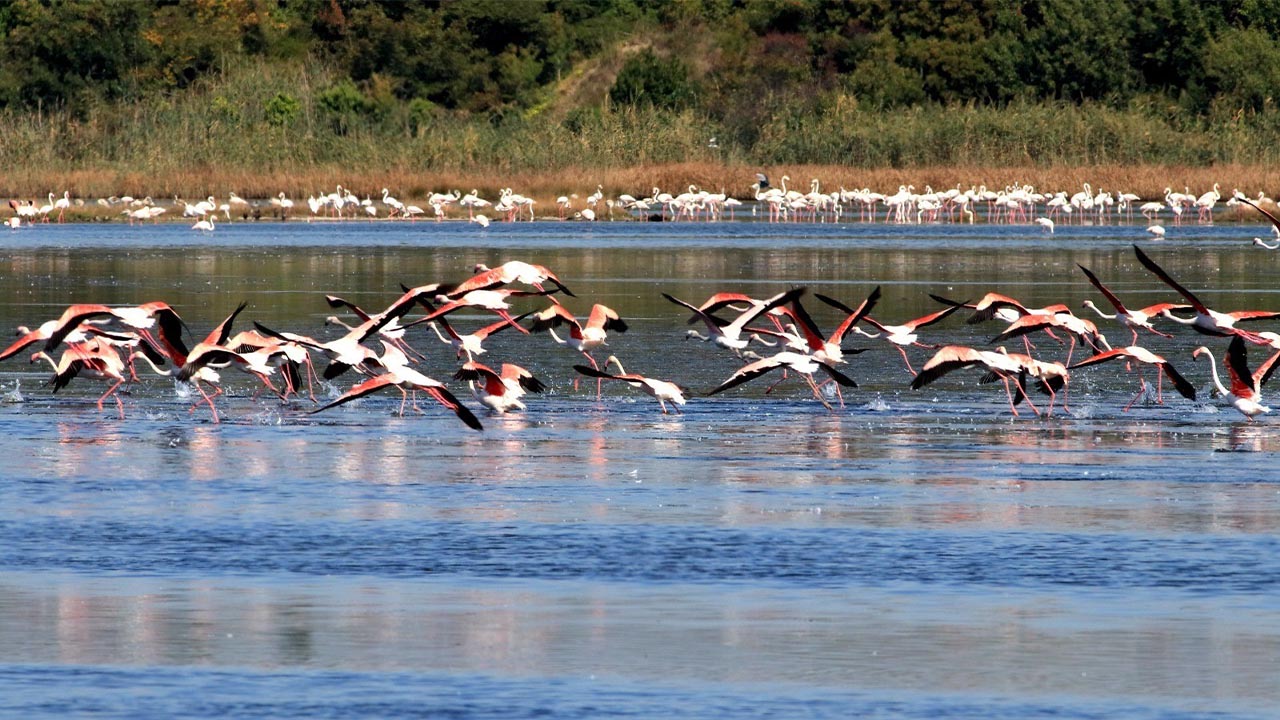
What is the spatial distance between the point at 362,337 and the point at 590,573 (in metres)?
5.42

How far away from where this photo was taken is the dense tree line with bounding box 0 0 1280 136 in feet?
186

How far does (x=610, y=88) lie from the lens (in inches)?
2522

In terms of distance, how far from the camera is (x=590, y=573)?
8109 millimetres

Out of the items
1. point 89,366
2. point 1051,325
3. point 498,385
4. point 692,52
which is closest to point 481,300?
point 498,385

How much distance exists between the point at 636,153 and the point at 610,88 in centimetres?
1535

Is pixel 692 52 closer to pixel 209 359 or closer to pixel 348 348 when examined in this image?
pixel 348 348

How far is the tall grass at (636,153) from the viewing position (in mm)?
46406

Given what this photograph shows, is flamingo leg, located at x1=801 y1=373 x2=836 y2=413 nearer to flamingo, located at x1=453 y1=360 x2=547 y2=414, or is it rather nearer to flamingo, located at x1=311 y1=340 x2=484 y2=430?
flamingo, located at x1=453 y1=360 x2=547 y2=414

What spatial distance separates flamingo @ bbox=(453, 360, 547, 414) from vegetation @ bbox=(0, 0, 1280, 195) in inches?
1321

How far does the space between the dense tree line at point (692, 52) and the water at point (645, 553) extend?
131 ft

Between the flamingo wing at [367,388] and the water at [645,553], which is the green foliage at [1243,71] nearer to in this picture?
the water at [645,553]

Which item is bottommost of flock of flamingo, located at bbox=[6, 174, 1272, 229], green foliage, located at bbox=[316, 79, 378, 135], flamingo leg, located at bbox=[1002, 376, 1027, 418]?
flamingo leg, located at bbox=[1002, 376, 1027, 418]

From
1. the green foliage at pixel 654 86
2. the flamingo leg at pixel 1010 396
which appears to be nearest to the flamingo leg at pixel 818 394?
the flamingo leg at pixel 1010 396

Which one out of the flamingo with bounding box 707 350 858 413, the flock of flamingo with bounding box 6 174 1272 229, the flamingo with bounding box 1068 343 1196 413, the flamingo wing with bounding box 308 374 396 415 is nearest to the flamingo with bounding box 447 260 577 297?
the flamingo with bounding box 707 350 858 413
